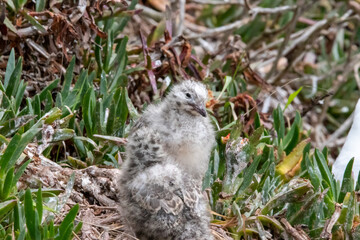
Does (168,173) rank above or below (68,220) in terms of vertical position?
above

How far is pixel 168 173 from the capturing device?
12.7 feet

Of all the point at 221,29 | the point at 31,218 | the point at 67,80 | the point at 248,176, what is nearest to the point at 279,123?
the point at 248,176

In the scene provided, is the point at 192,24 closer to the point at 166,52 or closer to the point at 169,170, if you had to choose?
the point at 166,52

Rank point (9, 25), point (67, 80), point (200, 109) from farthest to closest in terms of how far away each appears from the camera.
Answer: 1. point (9, 25)
2. point (67, 80)
3. point (200, 109)


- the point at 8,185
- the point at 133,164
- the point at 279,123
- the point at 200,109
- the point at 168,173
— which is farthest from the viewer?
the point at 279,123

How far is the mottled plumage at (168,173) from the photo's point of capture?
12.5 ft

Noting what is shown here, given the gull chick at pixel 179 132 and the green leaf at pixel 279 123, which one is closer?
the gull chick at pixel 179 132

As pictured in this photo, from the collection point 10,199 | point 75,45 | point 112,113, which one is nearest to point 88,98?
point 112,113

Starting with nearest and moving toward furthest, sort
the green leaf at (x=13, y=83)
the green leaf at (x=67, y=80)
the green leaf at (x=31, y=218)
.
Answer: the green leaf at (x=31, y=218) → the green leaf at (x=13, y=83) → the green leaf at (x=67, y=80)

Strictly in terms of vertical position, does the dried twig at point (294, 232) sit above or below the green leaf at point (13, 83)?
below

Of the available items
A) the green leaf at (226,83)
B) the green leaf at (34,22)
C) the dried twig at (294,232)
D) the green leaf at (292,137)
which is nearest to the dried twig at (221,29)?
the green leaf at (226,83)

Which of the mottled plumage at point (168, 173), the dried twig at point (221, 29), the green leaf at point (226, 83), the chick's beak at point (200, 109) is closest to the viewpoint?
the mottled plumage at point (168, 173)

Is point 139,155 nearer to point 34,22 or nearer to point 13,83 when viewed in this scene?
point 13,83

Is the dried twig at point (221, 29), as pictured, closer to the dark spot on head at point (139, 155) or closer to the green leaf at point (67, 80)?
the green leaf at point (67, 80)
